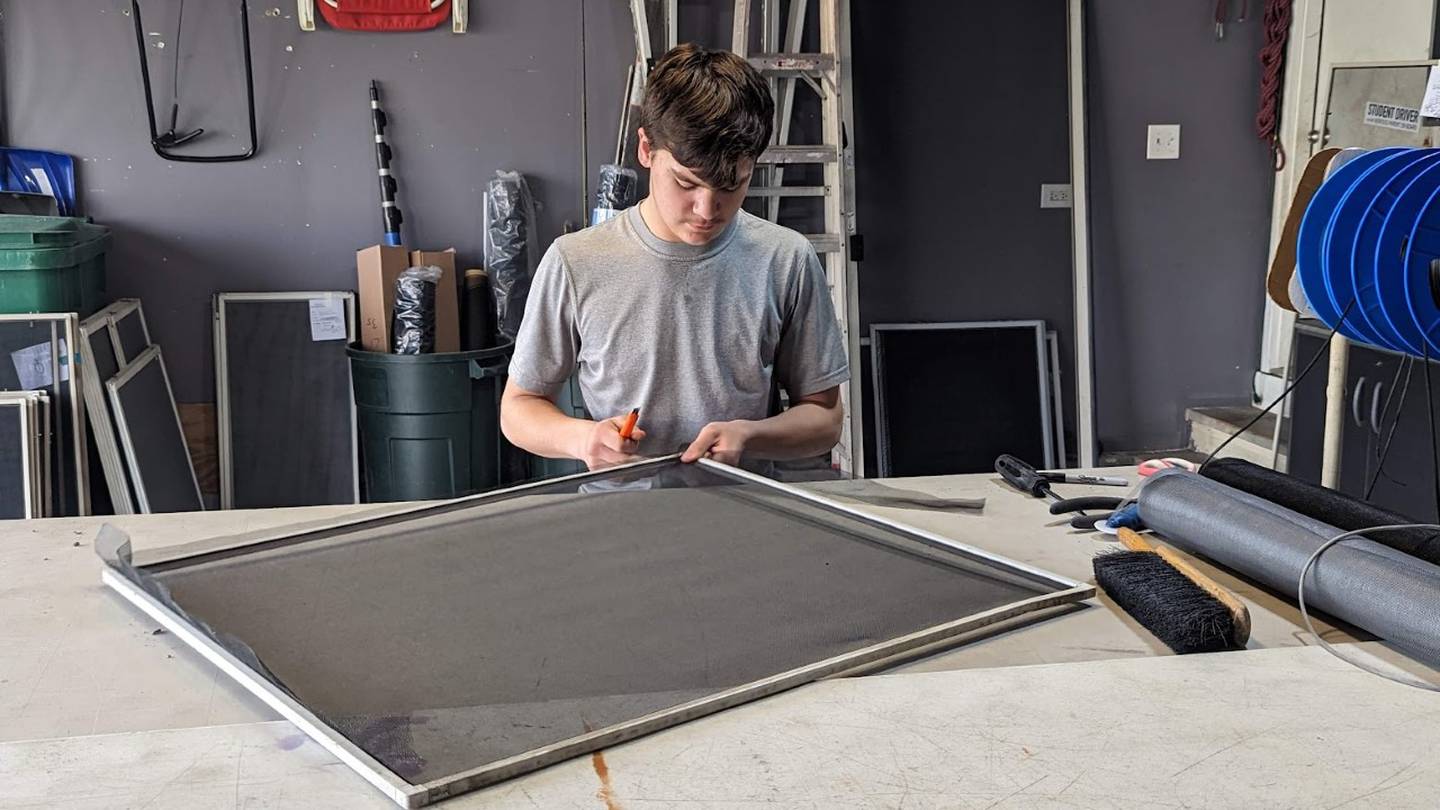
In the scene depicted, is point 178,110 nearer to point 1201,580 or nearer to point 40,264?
point 40,264

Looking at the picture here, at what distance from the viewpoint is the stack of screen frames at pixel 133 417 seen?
358 centimetres

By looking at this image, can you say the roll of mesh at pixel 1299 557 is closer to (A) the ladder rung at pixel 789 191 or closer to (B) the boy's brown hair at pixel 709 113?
(B) the boy's brown hair at pixel 709 113

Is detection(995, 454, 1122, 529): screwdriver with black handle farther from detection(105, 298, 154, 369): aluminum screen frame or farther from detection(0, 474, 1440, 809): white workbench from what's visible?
detection(105, 298, 154, 369): aluminum screen frame

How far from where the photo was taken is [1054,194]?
15.0ft

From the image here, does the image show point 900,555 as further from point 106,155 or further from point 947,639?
point 106,155

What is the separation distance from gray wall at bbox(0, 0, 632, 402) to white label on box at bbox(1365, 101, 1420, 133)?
2.49 metres

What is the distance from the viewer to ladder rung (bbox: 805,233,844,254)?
4.12 meters

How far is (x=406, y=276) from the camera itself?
13.0ft

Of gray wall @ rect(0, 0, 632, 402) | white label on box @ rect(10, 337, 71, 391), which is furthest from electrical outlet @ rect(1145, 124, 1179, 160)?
white label on box @ rect(10, 337, 71, 391)

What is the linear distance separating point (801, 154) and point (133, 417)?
226 cm

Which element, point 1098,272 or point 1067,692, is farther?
point 1098,272

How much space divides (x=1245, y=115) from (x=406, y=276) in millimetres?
3196

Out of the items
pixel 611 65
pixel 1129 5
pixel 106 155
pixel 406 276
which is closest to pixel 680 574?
pixel 406 276

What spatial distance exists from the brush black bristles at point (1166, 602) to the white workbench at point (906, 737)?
28 mm
